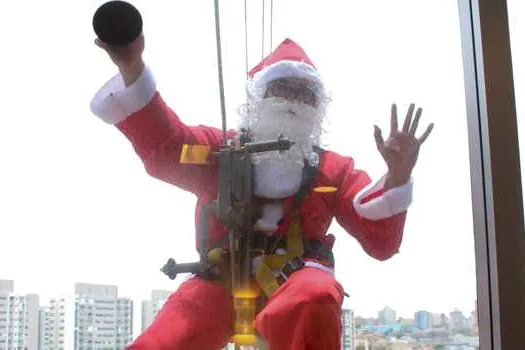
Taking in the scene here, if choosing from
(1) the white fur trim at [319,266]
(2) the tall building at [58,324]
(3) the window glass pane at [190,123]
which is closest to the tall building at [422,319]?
(3) the window glass pane at [190,123]

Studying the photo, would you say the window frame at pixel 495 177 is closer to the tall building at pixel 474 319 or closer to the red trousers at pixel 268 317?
the tall building at pixel 474 319

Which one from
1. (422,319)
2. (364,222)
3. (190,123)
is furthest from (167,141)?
(422,319)

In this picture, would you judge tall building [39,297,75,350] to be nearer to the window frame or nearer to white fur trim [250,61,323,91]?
white fur trim [250,61,323,91]

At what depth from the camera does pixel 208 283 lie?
884 mm

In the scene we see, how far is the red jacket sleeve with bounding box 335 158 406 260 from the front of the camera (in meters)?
0.91

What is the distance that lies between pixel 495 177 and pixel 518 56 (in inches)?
6.9

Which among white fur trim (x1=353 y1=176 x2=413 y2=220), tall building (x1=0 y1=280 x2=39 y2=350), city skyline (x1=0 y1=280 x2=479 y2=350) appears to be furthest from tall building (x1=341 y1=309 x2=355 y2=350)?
tall building (x1=0 y1=280 x2=39 y2=350)

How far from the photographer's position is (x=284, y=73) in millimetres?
958

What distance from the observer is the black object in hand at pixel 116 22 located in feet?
2.54

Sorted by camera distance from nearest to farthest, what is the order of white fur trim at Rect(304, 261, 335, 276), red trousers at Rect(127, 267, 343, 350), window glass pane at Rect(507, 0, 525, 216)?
1. red trousers at Rect(127, 267, 343, 350)
2. white fur trim at Rect(304, 261, 335, 276)
3. window glass pane at Rect(507, 0, 525, 216)

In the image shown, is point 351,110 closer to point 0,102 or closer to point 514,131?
point 514,131

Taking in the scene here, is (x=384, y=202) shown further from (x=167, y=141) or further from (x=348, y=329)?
(x=167, y=141)

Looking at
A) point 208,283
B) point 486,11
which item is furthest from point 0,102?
point 486,11

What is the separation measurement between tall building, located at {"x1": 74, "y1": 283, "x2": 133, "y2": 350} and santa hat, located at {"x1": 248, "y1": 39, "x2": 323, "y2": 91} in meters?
0.31
